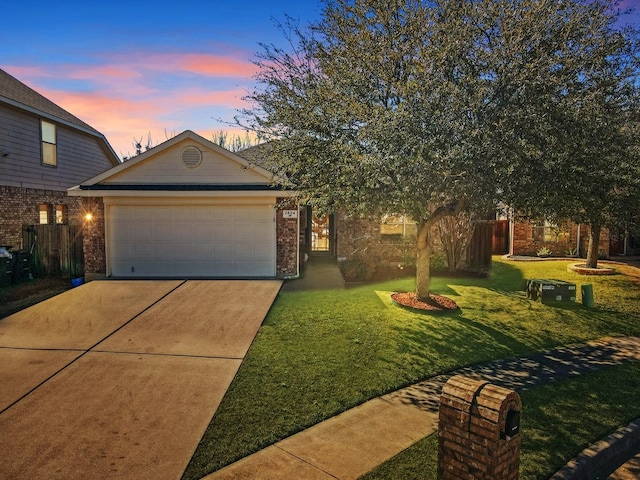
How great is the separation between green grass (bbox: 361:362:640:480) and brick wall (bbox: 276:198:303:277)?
29.8ft

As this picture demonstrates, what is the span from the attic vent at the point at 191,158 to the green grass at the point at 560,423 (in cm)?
1155

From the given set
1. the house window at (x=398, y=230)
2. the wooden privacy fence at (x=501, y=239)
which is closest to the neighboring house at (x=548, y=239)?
the wooden privacy fence at (x=501, y=239)

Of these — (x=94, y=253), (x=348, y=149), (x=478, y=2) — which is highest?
(x=478, y=2)

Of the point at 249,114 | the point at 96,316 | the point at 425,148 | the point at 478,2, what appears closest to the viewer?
the point at 425,148

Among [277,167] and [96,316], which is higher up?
[277,167]

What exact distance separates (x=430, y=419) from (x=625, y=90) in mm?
7635

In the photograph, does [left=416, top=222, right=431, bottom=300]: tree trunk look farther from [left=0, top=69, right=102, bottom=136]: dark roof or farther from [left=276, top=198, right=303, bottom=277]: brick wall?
[left=0, top=69, right=102, bottom=136]: dark roof

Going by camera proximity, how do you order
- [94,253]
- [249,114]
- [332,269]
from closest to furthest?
[249,114]
[94,253]
[332,269]

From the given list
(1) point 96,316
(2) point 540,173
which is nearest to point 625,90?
(2) point 540,173

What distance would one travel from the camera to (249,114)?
10.9 m

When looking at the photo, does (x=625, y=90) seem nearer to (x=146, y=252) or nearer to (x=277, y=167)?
(x=277, y=167)

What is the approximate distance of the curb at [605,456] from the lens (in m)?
4.26

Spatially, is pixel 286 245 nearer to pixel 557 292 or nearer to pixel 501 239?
pixel 557 292

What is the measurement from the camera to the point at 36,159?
16984mm
